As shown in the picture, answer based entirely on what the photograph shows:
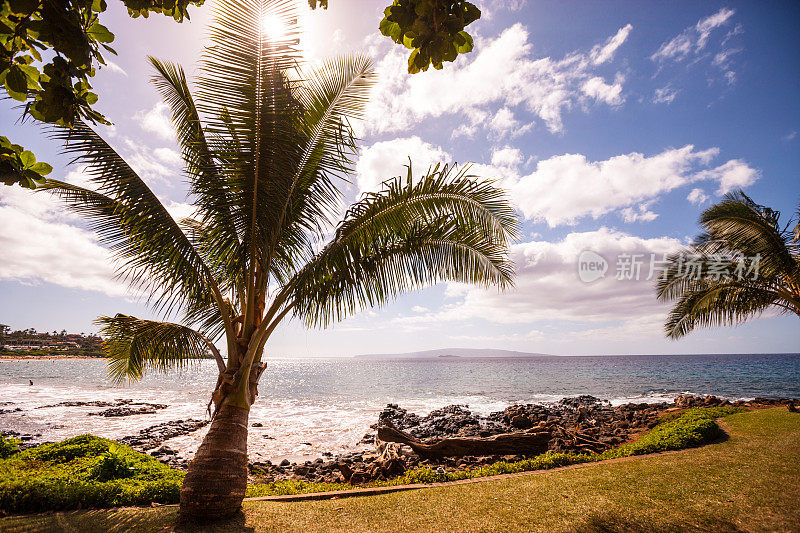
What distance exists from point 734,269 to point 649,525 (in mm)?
11473

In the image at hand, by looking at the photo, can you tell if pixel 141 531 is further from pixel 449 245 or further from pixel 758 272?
pixel 758 272

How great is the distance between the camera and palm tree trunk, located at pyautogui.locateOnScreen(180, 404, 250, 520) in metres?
4.61

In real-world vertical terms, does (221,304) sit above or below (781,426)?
above

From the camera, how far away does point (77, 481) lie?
561cm

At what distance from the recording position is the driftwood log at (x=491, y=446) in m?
9.24

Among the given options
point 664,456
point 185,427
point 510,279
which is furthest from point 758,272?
point 185,427

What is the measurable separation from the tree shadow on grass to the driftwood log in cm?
502

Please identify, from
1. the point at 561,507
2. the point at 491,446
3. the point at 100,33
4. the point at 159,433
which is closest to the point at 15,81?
the point at 100,33

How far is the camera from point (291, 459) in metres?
11.7

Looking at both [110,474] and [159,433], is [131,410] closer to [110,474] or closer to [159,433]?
[159,433]

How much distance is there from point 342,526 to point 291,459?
816cm

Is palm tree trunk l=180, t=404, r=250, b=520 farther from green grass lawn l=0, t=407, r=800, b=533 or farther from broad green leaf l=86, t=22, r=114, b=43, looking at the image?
broad green leaf l=86, t=22, r=114, b=43

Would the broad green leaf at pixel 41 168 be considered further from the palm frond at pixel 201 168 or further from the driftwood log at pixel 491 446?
the driftwood log at pixel 491 446

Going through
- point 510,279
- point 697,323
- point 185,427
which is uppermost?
point 510,279
